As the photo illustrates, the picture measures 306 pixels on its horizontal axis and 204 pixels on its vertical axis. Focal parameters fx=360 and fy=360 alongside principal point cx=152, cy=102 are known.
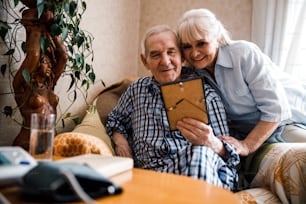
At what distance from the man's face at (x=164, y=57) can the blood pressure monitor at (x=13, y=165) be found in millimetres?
784

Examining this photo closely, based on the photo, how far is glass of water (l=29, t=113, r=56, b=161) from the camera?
898mm

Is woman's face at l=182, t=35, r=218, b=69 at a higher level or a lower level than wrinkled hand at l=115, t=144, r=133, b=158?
higher

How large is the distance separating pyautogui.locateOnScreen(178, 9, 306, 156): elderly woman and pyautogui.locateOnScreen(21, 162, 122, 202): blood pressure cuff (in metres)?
0.81

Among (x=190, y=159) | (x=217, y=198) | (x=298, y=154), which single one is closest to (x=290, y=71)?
(x=298, y=154)

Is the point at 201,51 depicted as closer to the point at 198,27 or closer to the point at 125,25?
the point at 198,27

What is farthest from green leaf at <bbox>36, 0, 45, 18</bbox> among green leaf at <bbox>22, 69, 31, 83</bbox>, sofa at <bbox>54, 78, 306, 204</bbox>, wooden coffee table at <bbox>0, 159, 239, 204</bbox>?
wooden coffee table at <bbox>0, 159, 239, 204</bbox>

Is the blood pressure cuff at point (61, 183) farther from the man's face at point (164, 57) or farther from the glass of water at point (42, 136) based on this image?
the man's face at point (164, 57)

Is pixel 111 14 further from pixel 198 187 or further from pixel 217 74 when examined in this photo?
pixel 198 187

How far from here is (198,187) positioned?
2.60 ft

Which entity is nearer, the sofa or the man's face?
the sofa

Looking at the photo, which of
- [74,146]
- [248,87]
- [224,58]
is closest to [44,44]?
[74,146]

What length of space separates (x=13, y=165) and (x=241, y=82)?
3.33 feet

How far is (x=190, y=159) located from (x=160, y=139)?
303mm

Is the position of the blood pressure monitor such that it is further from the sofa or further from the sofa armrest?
the sofa armrest
